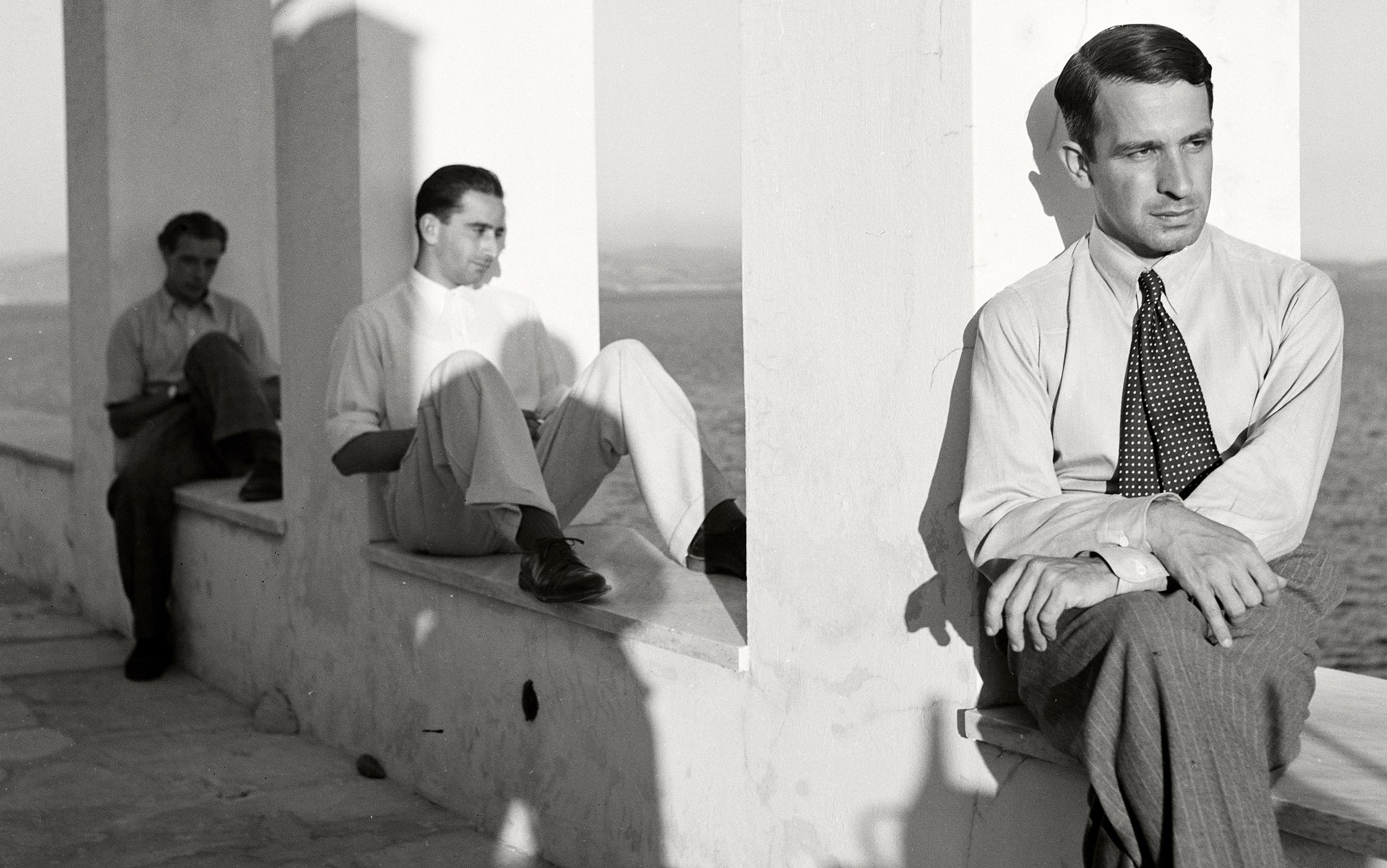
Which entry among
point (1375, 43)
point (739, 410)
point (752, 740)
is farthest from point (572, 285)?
point (1375, 43)

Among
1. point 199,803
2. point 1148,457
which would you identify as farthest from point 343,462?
point 1148,457

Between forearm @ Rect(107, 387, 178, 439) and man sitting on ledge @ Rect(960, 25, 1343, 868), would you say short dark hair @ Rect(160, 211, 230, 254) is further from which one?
man sitting on ledge @ Rect(960, 25, 1343, 868)

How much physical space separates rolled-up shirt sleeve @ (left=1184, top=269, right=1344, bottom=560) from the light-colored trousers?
1.67 meters

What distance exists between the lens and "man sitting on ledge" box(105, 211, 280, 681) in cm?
583

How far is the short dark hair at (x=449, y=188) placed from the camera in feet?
14.5

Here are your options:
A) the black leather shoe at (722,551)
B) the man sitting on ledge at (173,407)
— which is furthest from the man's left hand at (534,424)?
the man sitting on ledge at (173,407)

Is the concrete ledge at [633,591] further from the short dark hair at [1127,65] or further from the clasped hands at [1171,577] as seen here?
the short dark hair at [1127,65]

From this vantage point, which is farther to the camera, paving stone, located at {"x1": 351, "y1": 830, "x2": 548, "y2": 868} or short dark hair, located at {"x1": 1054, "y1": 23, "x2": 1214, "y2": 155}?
paving stone, located at {"x1": 351, "y1": 830, "x2": 548, "y2": 868}

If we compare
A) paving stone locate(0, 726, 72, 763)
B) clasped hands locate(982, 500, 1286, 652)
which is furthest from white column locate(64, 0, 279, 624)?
clasped hands locate(982, 500, 1286, 652)

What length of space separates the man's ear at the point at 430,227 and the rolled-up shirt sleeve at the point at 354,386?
0.30 metres

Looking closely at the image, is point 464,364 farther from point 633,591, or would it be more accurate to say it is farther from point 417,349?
point 633,591

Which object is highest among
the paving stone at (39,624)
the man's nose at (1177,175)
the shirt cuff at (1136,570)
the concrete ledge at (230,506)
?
the man's nose at (1177,175)

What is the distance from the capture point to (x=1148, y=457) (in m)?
2.34

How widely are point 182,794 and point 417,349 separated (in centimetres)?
138
